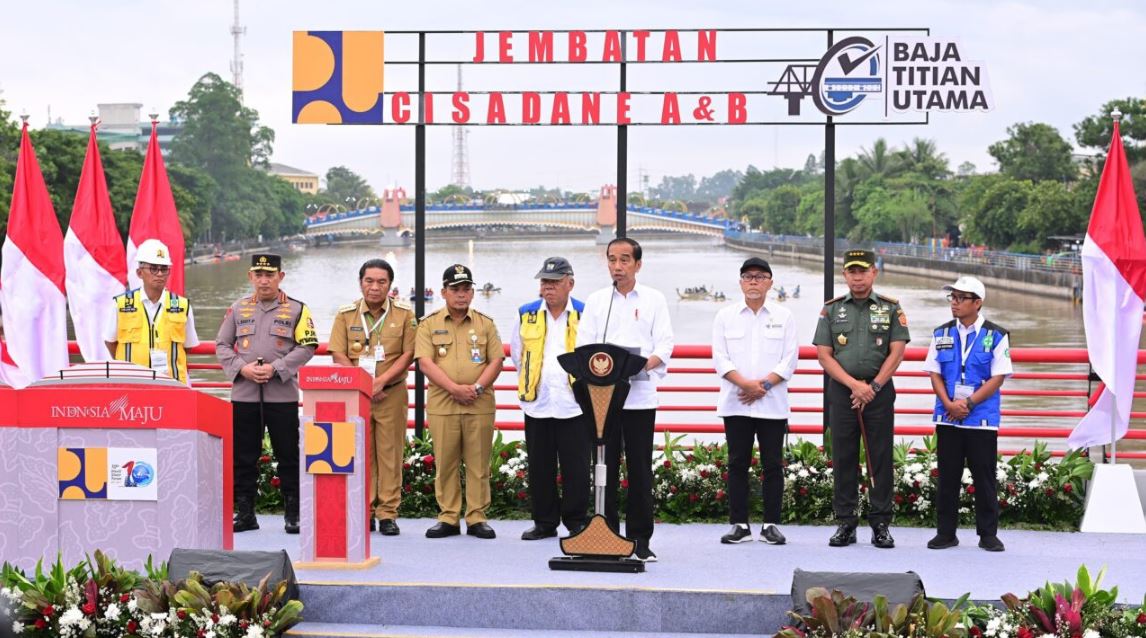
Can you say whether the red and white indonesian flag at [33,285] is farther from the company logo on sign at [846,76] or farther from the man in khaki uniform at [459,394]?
the company logo on sign at [846,76]

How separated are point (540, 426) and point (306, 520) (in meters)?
1.29

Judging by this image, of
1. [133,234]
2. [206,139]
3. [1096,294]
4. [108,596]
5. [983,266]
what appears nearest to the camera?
[108,596]

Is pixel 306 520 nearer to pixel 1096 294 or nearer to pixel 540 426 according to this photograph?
pixel 540 426

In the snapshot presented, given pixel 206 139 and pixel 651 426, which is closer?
pixel 651 426

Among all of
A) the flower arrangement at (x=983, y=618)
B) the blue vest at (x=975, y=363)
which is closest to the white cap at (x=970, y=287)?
the blue vest at (x=975, y=363)

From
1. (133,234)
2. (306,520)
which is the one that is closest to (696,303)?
(133,234)

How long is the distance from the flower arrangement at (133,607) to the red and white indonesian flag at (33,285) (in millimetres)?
3792

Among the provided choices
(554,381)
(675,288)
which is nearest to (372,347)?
(554,381)

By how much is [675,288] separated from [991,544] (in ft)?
96.7

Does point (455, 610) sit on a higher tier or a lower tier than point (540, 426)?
lower

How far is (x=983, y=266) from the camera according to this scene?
46.6 meters

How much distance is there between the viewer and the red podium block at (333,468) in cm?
643

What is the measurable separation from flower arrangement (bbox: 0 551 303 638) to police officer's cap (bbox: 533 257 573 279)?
2045 mm

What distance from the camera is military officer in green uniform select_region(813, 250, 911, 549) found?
7.05m
